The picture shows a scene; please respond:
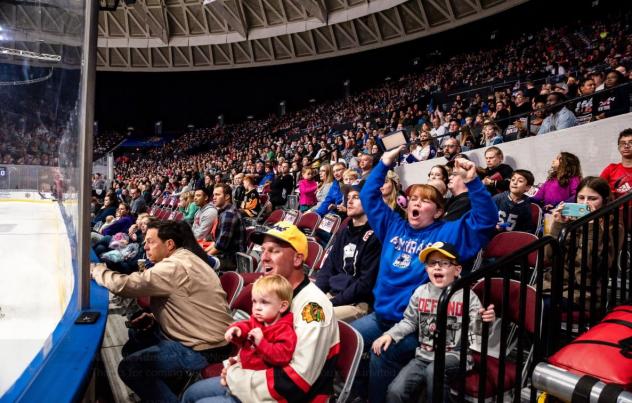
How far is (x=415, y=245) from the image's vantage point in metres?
2.89

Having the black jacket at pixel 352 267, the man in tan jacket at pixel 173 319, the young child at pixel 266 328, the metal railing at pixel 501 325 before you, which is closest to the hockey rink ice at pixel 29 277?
the man in tan jacket at pixel 173 319

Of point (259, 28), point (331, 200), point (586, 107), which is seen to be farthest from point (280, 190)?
point (259, 28)

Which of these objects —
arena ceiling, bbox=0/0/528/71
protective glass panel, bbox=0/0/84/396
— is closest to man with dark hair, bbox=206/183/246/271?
protective glass panel, bbox=0/0/84/396

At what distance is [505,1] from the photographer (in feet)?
53.5

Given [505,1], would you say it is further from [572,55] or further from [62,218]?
[62,218]

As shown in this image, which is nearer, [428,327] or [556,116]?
[428,327]

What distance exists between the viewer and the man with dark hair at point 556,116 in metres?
6.56

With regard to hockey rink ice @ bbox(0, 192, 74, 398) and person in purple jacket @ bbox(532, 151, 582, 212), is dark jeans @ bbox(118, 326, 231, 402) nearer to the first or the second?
hockey rink ice @ bbox(0, 192, 74, 398)

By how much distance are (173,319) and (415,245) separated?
1559 millimetres

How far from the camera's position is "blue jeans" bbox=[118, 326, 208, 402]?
8.39 ft

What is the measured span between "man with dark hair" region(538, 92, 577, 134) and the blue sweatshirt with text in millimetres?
4710

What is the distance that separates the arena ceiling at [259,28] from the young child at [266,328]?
56.6 ft

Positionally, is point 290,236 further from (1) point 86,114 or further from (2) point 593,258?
(2) point 593,258

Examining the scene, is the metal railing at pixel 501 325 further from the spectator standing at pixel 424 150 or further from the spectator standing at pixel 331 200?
the spectator standing at pixel 424 150
